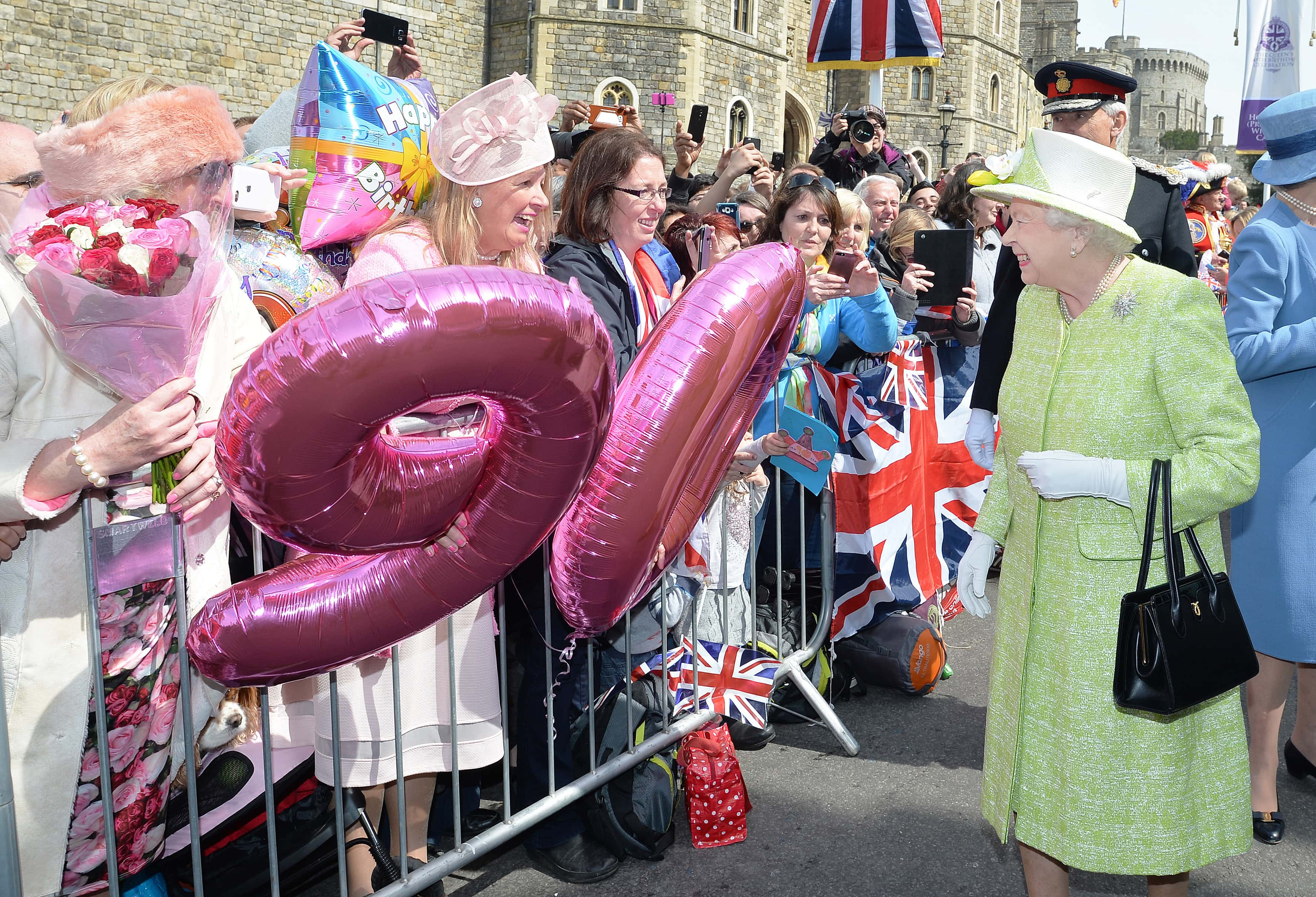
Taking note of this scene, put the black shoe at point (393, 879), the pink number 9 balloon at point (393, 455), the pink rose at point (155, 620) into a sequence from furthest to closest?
the black shoe at point (393, 879)
the pink rose at point (155, 620)
the pink number 9 balloon at point (393, 455)

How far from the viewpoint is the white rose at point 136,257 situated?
147cm

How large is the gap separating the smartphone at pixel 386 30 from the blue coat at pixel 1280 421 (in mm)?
2996

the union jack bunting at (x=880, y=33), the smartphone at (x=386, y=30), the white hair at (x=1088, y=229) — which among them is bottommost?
the white hair at (x=1088, y=229)

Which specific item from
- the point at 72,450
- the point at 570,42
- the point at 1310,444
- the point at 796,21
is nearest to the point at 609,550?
the point at 72,450

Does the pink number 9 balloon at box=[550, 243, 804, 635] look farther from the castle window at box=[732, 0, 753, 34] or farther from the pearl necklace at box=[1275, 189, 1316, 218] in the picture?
the castle window at box=[732, 0, 753, 34]

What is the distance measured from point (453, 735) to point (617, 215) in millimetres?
1411

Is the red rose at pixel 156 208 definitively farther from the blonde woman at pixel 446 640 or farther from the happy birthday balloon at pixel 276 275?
the happy birthday balloon at pixel 276 275

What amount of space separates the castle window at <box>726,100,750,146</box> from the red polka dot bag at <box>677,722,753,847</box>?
87.7 ft

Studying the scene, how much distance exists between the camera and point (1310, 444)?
9.30ft

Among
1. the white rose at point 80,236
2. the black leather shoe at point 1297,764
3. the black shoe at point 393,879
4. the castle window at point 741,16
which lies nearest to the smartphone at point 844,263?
the black leather shoe at point 1297,764

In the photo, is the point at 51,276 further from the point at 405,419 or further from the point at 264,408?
the point at 405,419

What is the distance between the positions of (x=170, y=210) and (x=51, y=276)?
21cm

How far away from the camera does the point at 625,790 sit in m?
2.70

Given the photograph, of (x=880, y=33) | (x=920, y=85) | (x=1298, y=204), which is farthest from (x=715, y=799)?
(x=920, y=85)
